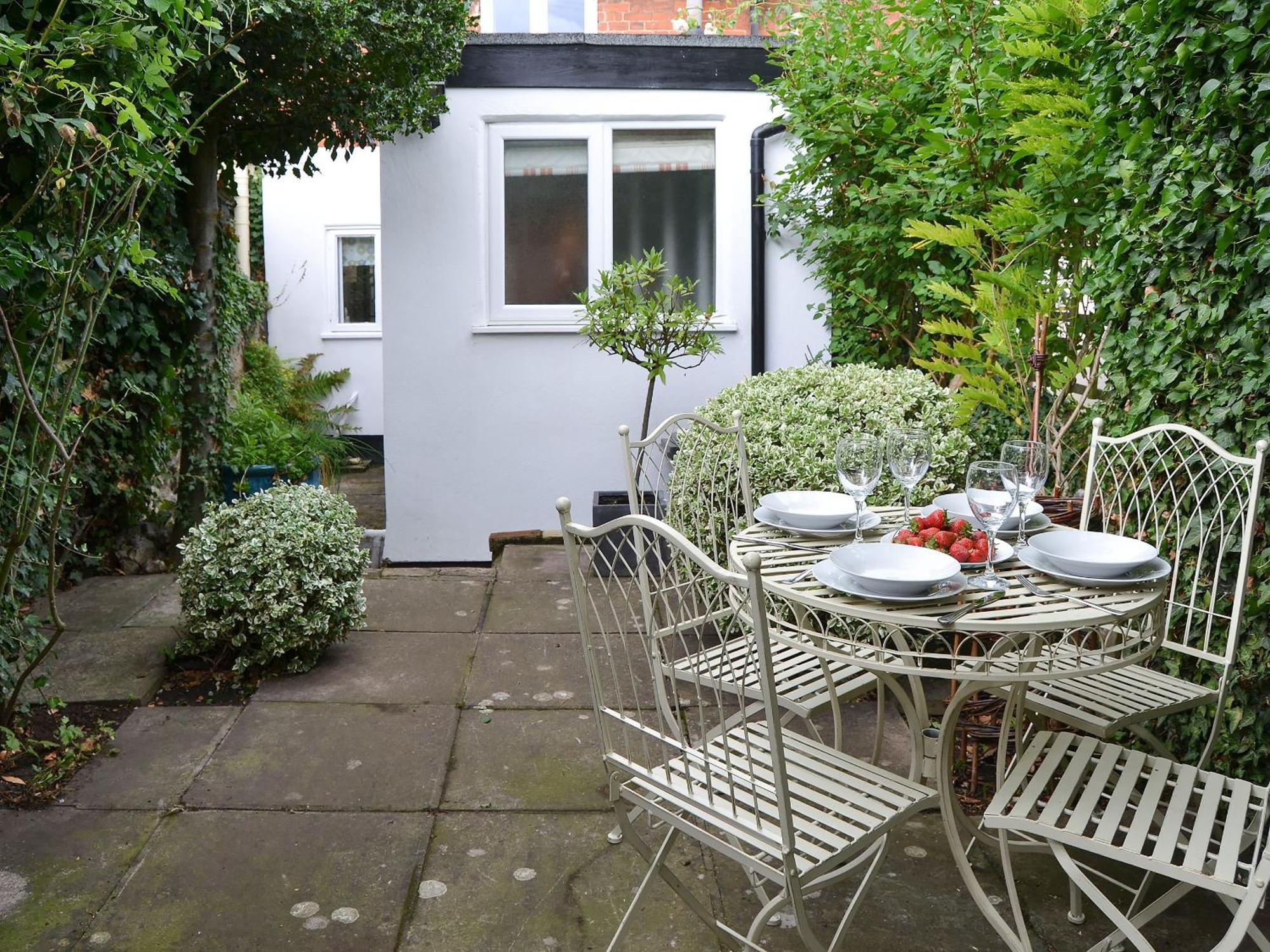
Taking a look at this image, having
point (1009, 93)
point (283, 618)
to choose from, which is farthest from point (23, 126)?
point (1009, 93)

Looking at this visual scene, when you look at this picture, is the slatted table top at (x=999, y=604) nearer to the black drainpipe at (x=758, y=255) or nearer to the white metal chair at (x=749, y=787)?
the white metal chair at (x=749, y=787)

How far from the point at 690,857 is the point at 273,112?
4122mm

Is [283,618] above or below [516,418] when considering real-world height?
below

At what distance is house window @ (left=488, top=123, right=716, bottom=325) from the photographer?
21.3 feet

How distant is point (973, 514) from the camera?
2.50 metres

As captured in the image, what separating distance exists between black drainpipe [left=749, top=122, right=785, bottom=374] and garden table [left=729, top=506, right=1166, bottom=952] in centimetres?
407

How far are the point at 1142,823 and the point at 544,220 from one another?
5.36 meters

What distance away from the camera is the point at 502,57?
6301 mm

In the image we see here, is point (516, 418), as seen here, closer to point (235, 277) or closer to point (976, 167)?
point (235, 277)

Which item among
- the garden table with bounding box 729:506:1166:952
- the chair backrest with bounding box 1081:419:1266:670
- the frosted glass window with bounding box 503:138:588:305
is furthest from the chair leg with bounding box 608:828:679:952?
the frosted glass window with bounding box 503:138:588:305

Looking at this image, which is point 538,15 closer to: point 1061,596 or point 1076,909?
point 1061,596

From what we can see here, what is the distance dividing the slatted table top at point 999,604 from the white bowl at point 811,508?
0.53 feet

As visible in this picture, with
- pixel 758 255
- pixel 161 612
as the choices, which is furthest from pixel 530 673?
pixel 758 255

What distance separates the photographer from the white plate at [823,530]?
8.64 ft
